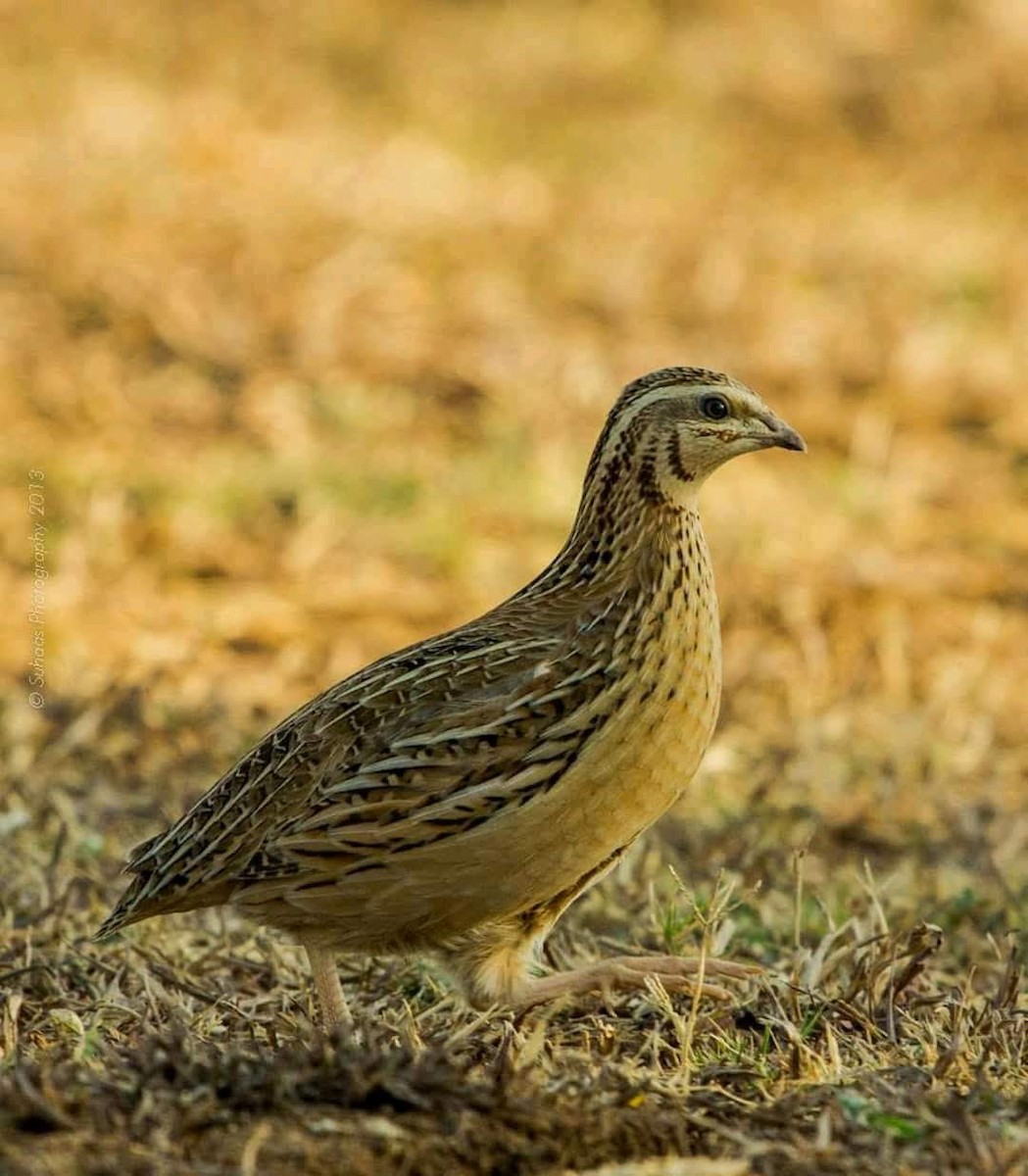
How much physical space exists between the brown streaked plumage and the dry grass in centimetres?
26

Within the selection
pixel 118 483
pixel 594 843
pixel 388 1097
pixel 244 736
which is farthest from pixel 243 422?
pixel 388 1097

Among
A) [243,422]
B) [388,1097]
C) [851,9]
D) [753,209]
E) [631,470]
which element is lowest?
[388,1097]

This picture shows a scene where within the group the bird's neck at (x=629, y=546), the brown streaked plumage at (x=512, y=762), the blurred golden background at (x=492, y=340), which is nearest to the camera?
the brown streaked plumage at (x=512, y=762)

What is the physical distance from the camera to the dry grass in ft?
14.9

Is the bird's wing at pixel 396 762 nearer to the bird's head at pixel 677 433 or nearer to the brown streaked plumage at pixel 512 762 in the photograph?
the brown streaked plumage at pixel 512 762

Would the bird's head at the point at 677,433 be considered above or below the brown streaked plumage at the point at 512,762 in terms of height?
above

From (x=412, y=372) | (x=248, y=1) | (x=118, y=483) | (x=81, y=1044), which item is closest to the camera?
(x=81, y=1044)

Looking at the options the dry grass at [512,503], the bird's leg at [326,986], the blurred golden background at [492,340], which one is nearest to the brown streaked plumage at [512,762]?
the bird's leg at [326,986]

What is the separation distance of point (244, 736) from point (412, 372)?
13.3 ft

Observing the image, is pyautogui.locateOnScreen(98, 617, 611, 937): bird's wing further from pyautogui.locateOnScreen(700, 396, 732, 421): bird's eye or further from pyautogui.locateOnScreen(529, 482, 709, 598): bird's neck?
pyautogui.locateOnScreen(700, 396, 732, 421): bird's eye

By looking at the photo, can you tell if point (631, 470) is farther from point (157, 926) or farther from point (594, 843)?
point (157, 926)

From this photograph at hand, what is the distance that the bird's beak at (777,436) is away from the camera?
5.53 m

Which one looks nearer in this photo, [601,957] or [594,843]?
[594,843]

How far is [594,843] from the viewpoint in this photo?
5.06 meters
